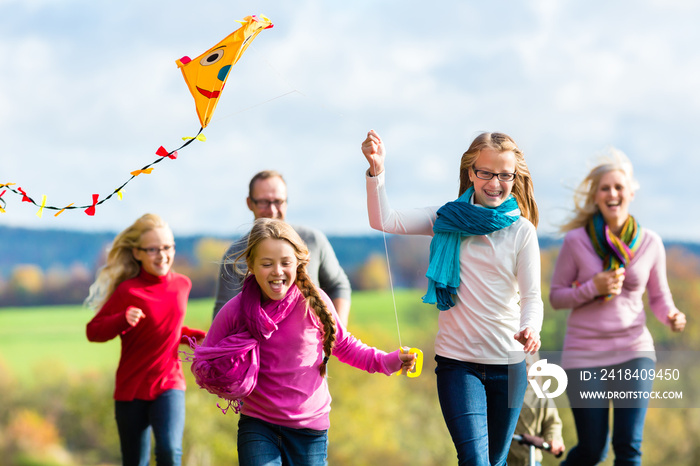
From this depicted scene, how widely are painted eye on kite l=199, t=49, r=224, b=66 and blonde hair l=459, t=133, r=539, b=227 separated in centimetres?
120

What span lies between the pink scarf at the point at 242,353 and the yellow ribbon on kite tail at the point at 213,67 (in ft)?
2.88

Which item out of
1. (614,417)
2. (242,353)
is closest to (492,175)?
(242,353)

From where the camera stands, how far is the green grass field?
7.75 m

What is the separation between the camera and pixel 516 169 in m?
3.43

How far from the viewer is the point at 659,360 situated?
7297mm

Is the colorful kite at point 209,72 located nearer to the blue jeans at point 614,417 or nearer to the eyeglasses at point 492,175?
the eyeglasses at point 492,175

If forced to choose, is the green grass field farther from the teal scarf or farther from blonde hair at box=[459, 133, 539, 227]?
the teal scarf

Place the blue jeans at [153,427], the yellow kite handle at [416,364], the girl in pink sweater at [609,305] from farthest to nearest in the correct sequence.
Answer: the girl in pink sweater at [609,305] < the blue jeans at [153,427] < the yellow kite handle at [416,364]

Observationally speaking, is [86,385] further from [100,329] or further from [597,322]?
[597,322]

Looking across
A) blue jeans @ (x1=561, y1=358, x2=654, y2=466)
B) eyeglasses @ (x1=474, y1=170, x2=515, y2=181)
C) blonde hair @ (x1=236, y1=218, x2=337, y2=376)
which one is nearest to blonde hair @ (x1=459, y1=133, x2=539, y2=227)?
eyeglasses @ (x1=474, y1=170, x2=515, y2=181)

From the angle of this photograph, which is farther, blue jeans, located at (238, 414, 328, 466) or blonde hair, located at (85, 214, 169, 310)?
blonde hair, located at (85, 214, 169, 310)

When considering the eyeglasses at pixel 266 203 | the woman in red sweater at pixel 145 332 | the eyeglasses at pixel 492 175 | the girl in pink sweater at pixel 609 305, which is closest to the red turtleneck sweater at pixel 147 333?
the woman in red sweater at pixel 145 332

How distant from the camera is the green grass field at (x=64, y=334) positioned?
7.75m

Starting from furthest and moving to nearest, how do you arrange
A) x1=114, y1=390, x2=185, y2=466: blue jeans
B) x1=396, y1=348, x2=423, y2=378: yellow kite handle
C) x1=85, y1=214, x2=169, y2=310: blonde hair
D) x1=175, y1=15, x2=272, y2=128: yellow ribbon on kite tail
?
x1=85, y1=214, x2=169, y2=310: blonde hair → x1=114, y1=390, x2=185, y2=466: blue jeans → x1=175, y1=15, x2=272, y2=128: yellow ribbon on kite tail → x1=396, y1=348, x2=423, y2=378: yellow kite handle
